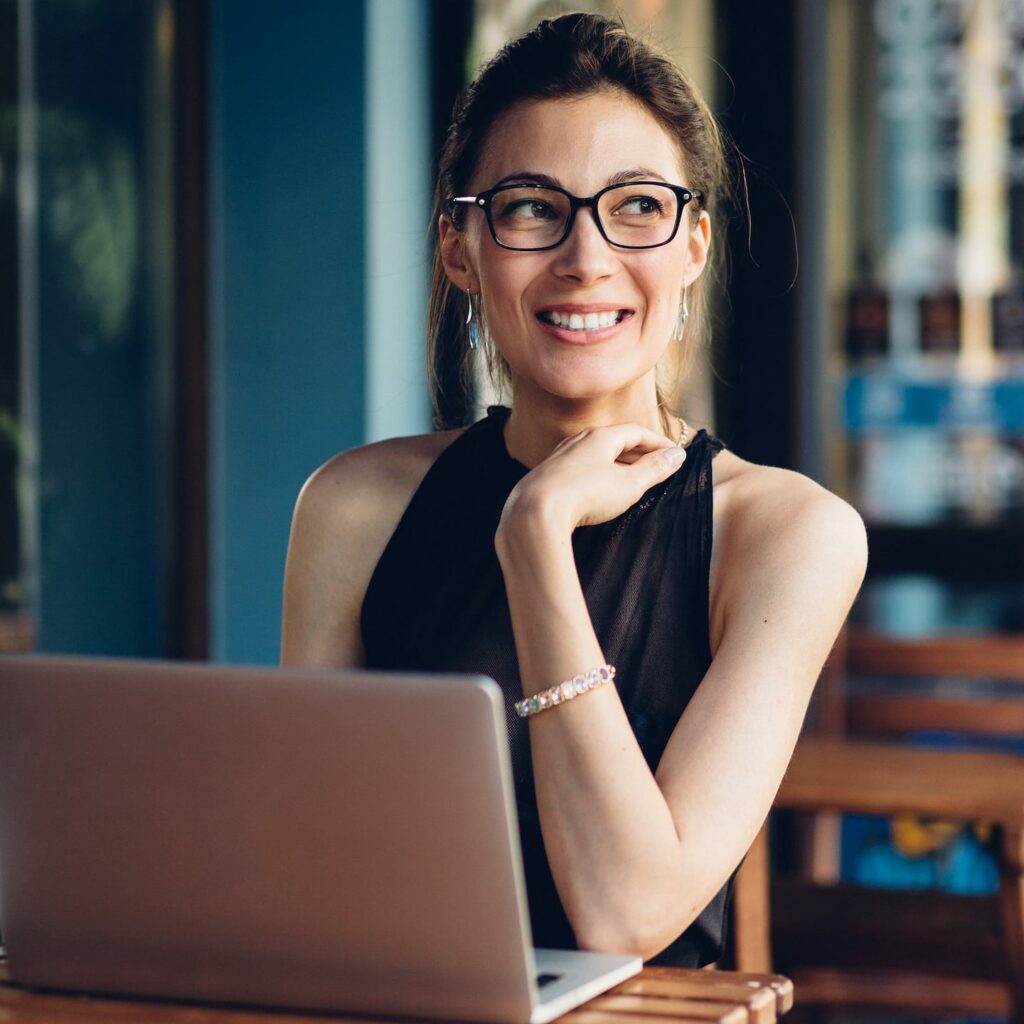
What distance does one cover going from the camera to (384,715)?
40.2 inches

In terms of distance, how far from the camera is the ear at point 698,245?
182 cm

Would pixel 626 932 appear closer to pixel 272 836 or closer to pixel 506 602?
pixel 272 836

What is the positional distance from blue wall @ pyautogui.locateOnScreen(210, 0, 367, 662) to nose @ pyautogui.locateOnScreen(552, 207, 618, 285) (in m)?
1.88

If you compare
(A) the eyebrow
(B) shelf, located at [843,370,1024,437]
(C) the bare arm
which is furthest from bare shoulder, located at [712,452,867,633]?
(B) shelf, located at [843,370,1024,437]

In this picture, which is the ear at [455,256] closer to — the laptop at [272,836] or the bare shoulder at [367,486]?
the bare shoulder at [367,486]

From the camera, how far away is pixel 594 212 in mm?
1654

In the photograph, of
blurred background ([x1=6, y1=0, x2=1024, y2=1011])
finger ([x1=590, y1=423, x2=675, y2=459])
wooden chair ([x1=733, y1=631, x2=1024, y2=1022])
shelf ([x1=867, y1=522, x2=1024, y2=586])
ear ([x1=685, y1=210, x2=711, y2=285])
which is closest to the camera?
finger ([x1=590, y1=423, x2=675, y2=459])

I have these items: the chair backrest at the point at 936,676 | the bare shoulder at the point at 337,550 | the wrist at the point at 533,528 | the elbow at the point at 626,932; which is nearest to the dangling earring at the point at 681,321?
the bare shoulder at the point at 337,550

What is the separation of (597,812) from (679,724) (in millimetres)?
166

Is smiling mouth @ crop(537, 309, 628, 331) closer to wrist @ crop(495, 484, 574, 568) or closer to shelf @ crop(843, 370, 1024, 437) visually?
wrist @ crop(495, 484, 574, 568)

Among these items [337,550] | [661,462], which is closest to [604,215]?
[661,462]

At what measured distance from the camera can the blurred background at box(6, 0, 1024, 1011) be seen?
344 cm

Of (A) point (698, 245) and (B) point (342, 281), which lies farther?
(B) point (342, 281)

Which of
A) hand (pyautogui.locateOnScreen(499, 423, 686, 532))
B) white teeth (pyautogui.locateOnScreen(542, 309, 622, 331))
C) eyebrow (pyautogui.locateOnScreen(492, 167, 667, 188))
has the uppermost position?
eyebrow (pyautogui.locateOnScreen(492, 167, 667, 188))
